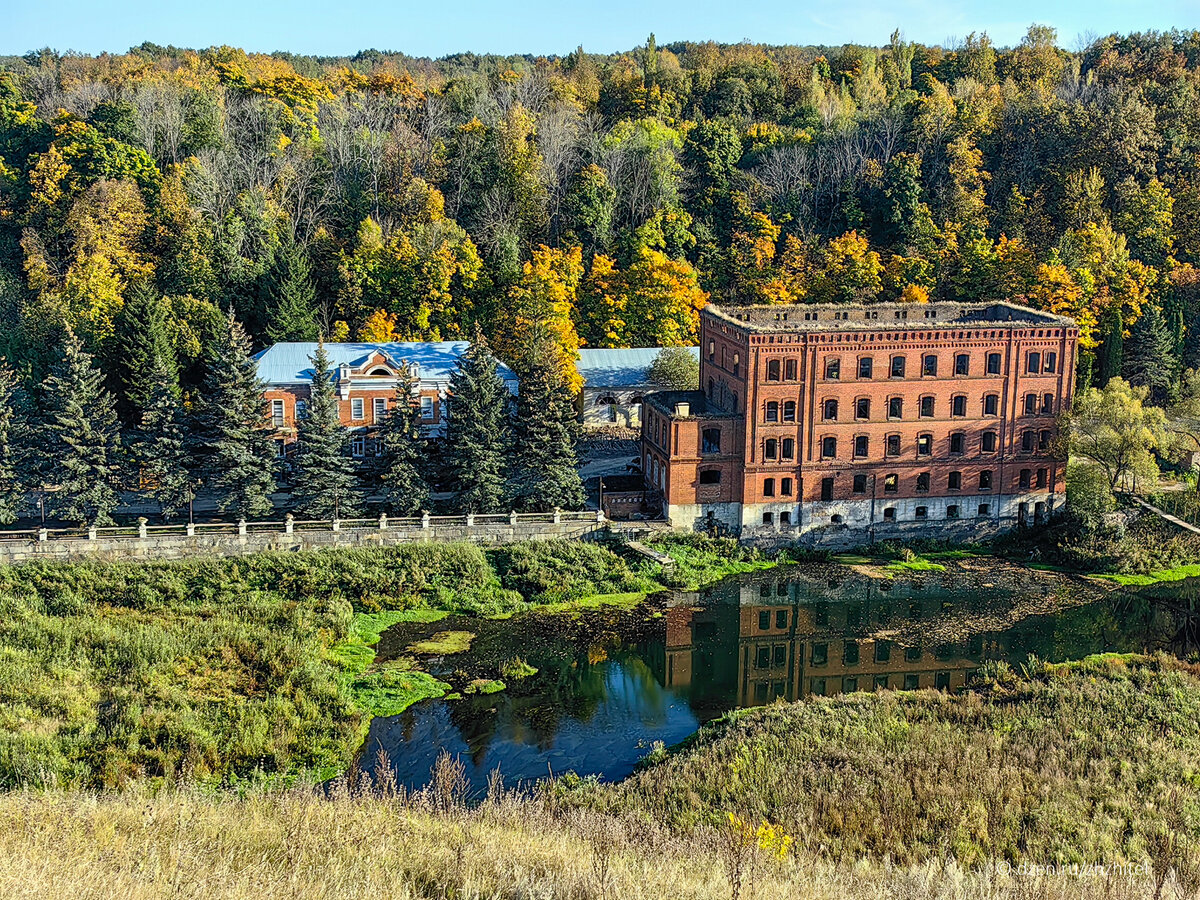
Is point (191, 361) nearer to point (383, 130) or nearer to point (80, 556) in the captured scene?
point (80, 556)

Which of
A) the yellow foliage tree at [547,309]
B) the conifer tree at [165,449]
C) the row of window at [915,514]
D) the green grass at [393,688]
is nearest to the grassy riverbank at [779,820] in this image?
the green grass at [393,688]

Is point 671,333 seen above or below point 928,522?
above

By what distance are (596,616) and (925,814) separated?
1806 centimetres

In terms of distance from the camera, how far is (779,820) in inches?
1059

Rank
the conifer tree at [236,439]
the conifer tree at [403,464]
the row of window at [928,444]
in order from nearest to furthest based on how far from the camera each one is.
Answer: the conifer tree at [236,439] < the conifer tree at [403,464] < the row of window at [928,444]

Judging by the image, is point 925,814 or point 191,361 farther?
point 191,361

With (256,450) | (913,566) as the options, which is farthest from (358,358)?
(913,566)

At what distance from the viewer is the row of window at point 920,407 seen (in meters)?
50.1

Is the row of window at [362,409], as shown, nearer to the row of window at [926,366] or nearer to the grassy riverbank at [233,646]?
the grassy riverbank at [233,646]

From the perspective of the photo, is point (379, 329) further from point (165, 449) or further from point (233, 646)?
point (233, 646)

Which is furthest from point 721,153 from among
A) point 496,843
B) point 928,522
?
point 496,843

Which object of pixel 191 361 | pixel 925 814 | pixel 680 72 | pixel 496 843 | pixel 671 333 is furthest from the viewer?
pixel 680 72

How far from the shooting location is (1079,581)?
154 ft

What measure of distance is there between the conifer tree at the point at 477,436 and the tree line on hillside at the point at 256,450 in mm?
57
